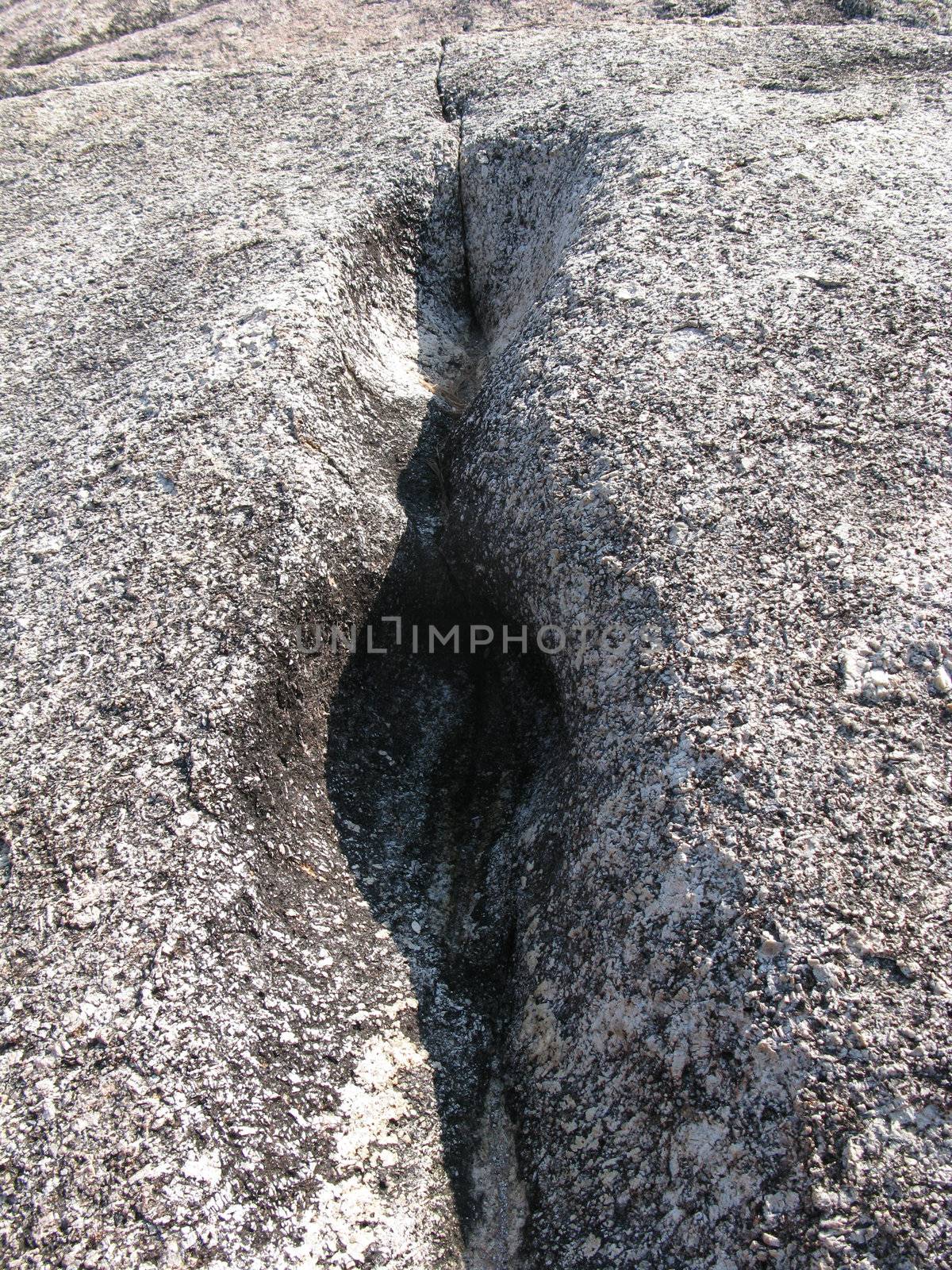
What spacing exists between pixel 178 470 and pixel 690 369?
171 cm

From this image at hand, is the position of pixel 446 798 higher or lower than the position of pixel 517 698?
lower

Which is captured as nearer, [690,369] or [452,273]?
[690,369]

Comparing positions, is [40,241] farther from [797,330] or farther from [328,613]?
[797,330]

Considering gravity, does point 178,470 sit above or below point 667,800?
above

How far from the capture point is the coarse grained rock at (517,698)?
1896mm

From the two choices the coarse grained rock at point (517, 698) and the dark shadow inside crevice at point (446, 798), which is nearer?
the coarse grained rock at point (517, 698)

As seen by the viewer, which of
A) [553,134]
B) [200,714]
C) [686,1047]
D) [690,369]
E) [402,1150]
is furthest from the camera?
[553,134]

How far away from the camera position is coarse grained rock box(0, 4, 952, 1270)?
190cm

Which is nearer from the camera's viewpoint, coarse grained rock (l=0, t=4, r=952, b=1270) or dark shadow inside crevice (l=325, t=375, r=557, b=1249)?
coarse grained rock (l=0, t=4, r=952, b=1270)

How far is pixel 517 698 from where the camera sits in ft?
9.80

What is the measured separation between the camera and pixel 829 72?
4.19m

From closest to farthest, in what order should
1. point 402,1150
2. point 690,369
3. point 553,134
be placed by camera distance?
1. point 402,1150
2. point 690,369
3. point 553,134

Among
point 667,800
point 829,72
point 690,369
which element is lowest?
point 667,800

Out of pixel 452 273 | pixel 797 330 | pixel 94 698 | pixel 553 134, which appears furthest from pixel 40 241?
pixel 797 330
